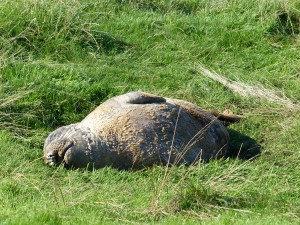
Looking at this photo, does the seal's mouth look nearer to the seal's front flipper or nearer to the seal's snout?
the seal's snout

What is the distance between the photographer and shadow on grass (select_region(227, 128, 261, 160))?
8656 mm

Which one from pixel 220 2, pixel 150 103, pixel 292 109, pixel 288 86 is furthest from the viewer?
pixel 220 2

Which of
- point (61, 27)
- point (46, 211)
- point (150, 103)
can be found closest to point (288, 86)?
point (150, 103)

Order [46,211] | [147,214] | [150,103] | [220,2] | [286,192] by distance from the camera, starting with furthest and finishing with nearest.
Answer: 1. [220,2]
2. [150,103]
3. [286,192]
4. [147,214]
5. [46,211]

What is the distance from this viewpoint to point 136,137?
8.20 meters

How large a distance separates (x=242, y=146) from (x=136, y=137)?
1286 mm

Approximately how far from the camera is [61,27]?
10.6m

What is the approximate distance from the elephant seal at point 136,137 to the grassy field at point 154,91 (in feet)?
0.61

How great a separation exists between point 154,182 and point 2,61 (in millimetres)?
3028

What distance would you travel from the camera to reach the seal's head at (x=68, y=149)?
313 inches

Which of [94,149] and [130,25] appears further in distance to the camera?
[130,25]

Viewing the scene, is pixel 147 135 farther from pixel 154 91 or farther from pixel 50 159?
pixel 154 91

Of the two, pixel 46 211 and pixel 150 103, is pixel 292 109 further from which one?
pixel 46 211

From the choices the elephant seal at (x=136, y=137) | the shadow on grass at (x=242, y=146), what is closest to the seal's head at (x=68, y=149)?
the elephant seal at (x=136, y=137)
